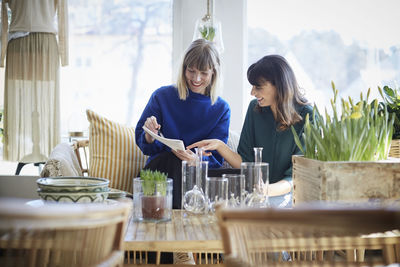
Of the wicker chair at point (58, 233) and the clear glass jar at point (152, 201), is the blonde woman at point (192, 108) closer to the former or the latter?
the clear glass jar at point (152, 201)

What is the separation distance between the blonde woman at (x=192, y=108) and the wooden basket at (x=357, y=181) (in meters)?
1.21

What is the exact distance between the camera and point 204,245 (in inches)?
50.6

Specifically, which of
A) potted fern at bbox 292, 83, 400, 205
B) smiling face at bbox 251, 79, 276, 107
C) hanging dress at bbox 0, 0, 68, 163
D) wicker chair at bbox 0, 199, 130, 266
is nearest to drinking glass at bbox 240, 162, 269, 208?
potted fern at bbox 292, 83, 400, 205

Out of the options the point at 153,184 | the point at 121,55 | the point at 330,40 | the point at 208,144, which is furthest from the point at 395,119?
the point at 121,55

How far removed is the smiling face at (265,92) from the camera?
7.63 feet

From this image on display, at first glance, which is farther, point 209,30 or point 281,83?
point 209,30

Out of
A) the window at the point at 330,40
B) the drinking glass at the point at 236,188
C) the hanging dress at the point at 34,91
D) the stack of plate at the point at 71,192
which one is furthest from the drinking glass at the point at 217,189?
A: the window at the point at 330,40

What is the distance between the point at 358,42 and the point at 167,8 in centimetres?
165

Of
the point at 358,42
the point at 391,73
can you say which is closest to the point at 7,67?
the point at 358,42

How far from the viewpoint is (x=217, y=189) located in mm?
1545

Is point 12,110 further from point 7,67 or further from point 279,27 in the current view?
point 279,27

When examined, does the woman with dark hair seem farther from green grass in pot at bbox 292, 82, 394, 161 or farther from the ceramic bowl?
the ceramic bowl

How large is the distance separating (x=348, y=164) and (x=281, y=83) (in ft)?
3.13

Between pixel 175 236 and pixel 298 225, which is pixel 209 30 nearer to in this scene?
pixel 175 236
